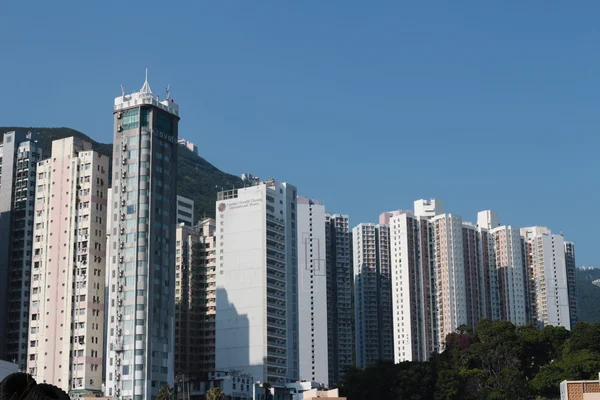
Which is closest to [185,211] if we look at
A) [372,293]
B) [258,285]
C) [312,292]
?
[312,292]

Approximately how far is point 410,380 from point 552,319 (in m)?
69.9

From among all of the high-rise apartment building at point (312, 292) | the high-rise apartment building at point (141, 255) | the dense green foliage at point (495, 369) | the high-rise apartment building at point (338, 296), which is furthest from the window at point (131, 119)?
the high-rise apartment building at point (338, 296)

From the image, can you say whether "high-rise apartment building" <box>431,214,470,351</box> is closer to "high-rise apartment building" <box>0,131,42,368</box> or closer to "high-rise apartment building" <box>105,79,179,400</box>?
"high-rise apartment building" <box>105,79,179,400</box>

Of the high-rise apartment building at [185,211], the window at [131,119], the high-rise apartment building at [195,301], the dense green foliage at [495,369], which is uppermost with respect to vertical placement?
the high-rise apartment building at [185,211]

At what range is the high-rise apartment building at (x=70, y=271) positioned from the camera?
338ft

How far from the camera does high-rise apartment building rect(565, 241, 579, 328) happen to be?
172 meters

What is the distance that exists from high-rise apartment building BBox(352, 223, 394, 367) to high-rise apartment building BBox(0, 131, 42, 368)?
2524 inches

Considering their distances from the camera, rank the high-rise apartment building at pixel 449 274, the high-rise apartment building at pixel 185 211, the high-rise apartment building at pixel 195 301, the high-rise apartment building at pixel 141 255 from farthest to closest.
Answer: the high-rise apartment building at pixel 185 211, the high-rise apartment building at pixel 449 274, the high-rise apartment building at pixel 195 301, the high-rise apartment building at pixel 141 255

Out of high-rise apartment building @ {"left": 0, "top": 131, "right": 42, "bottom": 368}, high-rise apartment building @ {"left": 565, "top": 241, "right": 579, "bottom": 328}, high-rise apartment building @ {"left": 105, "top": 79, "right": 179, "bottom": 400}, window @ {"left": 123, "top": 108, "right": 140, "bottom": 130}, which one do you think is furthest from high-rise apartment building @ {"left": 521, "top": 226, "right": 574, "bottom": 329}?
Result: high-rise apartment building @ {"left": 0, "top": 131, "right": 42, "bottom": 368}

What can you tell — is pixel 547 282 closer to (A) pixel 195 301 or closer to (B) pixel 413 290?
(B) pixel 413 290

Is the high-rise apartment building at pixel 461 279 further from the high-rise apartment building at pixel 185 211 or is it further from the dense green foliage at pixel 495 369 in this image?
the high-rise apartment building at pixel 185 211

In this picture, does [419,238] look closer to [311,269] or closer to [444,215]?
[444,215]

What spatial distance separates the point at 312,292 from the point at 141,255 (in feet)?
171

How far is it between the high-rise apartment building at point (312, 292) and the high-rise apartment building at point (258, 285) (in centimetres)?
1408
